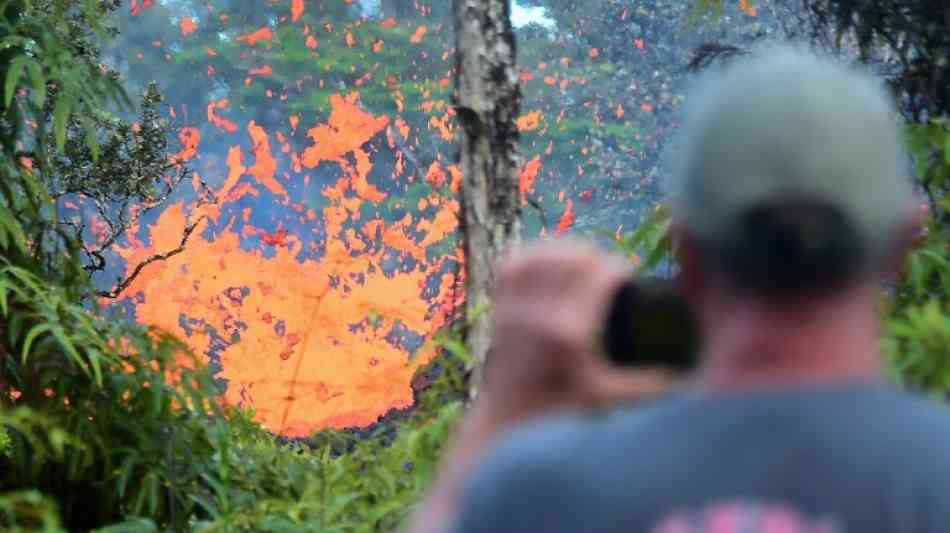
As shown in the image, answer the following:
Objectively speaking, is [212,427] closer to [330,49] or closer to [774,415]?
[774,415]

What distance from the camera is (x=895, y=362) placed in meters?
2.92

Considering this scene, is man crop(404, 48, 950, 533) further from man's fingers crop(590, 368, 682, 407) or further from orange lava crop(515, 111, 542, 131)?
orange lava crop(515, 111, 542, 131)

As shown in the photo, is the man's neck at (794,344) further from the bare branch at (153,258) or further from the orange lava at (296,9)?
the orange lava at (296,9)

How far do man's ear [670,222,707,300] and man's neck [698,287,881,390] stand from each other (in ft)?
0.13

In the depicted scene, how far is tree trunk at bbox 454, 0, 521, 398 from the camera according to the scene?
459 cm

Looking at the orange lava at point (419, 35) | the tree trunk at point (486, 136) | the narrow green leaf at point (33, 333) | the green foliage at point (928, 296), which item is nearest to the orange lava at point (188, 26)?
the orange lava at point (419, 35)

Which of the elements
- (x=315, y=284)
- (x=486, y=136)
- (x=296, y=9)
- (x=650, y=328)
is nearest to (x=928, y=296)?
(x=486, y=136)

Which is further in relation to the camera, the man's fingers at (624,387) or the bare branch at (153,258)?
the bare branch at (153,258)

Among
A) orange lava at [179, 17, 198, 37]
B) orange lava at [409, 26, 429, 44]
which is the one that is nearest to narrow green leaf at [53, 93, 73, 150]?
orange lava at [409, 26, 429, 44]

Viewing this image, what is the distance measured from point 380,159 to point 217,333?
4424 millimetres

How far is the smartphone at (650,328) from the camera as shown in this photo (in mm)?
1066

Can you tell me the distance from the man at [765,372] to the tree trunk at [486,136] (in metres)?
3.44

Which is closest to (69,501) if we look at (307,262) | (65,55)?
(65,55)

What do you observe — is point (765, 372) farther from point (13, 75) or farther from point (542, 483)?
point (13, 75)
